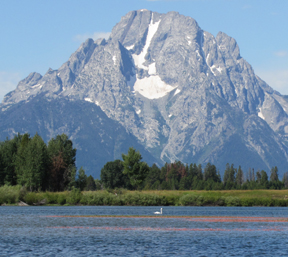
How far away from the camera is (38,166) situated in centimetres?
13612

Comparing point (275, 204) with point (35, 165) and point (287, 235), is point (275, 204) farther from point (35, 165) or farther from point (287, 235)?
point (287, 235)

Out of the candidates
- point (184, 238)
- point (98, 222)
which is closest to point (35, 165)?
point (98, 222)

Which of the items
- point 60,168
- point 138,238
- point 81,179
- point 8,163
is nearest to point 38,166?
point 8,163

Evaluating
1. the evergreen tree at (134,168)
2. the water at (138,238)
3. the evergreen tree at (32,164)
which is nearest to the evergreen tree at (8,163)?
the evergreen tree at (32,164)

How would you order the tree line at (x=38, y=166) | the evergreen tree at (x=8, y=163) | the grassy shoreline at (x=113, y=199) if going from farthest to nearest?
1. the evergreen tree at (x=8, y=163)
2. the tree line at (x=38, y=166)
3. the grassy shoreline at (x=113, y=199)

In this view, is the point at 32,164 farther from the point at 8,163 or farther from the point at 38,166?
the point at 8,163

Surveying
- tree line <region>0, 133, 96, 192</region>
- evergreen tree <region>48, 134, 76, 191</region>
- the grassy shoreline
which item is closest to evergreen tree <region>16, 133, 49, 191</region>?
tree line <region>0, 133, 96, 192</region>

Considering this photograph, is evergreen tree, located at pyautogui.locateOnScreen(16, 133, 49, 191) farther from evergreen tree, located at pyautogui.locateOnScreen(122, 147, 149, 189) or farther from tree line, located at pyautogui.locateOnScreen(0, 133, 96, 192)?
evergreen tree, located at pyautogui.locateOnScreen(122, 147, 149, 189)

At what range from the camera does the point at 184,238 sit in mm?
54531

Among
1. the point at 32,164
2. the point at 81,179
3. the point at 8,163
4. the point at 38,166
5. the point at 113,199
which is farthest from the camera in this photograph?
the point at 81,179

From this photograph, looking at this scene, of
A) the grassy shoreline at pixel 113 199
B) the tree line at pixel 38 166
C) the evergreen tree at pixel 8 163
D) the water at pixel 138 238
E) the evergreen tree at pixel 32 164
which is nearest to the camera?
the water at pixel 138 238

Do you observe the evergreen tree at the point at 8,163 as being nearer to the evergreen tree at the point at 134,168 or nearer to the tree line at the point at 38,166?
the tree line at the point at 38,166

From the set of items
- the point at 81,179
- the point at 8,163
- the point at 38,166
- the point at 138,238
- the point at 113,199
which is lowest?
the point at 138,238

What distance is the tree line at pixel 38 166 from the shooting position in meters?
136
